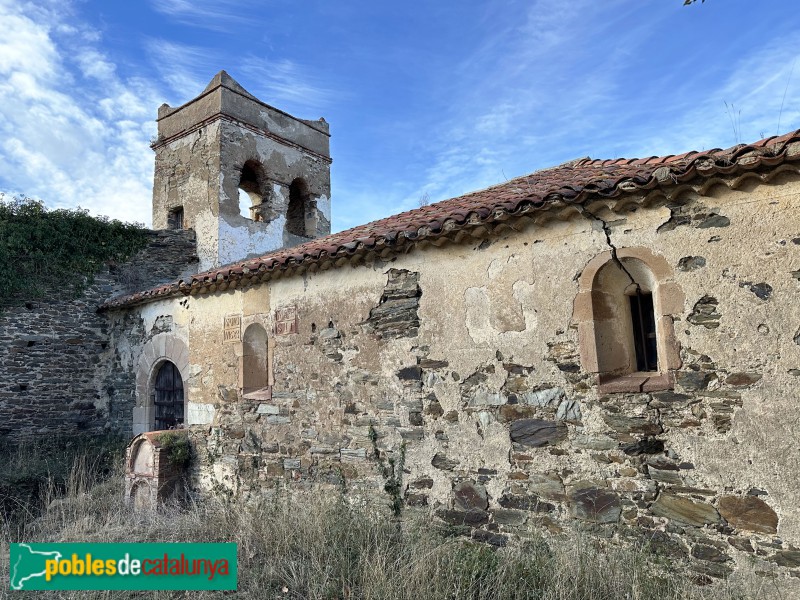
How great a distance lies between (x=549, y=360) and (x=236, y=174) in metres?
9.91

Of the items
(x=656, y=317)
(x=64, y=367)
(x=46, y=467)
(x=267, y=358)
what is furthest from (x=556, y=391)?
(x=64, y=367)

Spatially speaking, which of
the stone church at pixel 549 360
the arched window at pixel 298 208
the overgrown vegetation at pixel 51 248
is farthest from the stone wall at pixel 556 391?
the arched window at pixel 298 208

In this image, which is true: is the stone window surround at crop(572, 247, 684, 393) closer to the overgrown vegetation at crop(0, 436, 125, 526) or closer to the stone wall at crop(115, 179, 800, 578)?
the stone wall at crop(115, 179, 800, 578)

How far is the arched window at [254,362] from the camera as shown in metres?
7.07

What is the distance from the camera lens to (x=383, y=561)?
388 cm

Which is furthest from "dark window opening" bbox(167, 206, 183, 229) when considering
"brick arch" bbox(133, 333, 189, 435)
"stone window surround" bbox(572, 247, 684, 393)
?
"stone window surround" bbox(572, 247, 684, 393)

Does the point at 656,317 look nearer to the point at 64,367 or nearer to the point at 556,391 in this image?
the point at 556,391

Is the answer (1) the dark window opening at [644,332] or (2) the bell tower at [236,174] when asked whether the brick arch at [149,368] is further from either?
(1) the dark window opening at [644,332]

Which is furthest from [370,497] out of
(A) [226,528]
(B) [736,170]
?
(B) [736,170]

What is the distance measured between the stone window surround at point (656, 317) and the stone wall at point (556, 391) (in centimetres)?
3

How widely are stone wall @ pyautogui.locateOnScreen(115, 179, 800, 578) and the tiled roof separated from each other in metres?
0.22

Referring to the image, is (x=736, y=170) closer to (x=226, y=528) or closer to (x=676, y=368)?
(x=676, y=368)

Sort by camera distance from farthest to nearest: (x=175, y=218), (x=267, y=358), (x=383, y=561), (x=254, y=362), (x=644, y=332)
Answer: (x=175, y=218) → (x=254, y=362) → (x=267, y=358) → (x=644, y=332) → (x=383, y=561)

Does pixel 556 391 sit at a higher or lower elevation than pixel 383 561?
higher
